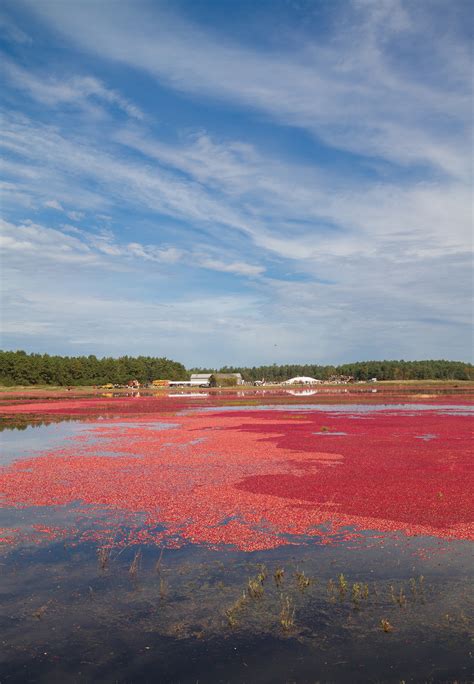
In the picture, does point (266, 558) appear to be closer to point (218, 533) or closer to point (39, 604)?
point (218, 533)

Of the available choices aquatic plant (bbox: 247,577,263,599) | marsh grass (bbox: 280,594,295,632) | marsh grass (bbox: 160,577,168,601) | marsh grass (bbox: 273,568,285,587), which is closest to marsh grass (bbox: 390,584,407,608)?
marsh grass (bbox: 280,594,295,632)

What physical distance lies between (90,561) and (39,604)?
266 cm

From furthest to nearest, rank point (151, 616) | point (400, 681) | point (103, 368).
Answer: point (103, 368)
point (151, 616)
point (400, 681)

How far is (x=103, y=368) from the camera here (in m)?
181

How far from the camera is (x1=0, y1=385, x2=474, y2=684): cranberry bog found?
922 centimetres

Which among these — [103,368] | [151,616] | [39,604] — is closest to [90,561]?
[39,604]

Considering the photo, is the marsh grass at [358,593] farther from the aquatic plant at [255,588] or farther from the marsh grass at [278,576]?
the aquatic plant at [255,588]

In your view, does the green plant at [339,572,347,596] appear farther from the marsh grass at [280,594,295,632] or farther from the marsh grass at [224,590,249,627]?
the marsh grass at [224,590,249,627]

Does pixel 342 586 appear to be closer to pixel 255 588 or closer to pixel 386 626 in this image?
pixel 386 626

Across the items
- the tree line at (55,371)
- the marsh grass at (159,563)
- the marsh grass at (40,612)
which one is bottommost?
the marsh grass at (40,612)

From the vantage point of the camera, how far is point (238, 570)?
13172mm

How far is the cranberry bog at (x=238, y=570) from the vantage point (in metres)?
9.22

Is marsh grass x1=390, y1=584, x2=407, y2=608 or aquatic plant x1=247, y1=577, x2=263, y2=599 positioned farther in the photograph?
aquatic plant x1=247, y1=577, x2=263, y2=599

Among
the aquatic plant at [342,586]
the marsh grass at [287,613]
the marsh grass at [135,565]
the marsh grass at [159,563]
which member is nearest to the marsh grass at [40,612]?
the marsh grass at [135,565]
